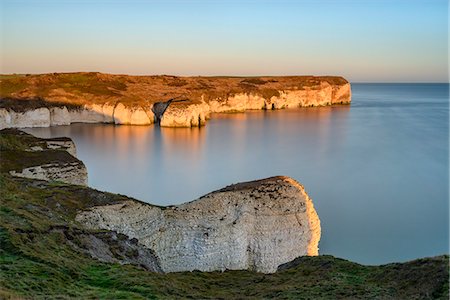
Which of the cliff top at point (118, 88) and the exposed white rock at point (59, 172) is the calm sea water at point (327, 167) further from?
the exposed white rock at point (59, 172)

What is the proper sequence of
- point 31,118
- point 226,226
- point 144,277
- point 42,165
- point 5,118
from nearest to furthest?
1. point 144,277
2. point 226,226
3. point 42,165
4. point 5,118
5. point 31,118

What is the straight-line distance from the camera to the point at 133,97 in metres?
88.3

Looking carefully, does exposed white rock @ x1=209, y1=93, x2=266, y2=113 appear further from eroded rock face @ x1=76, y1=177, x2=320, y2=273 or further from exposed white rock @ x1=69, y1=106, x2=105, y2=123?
eroded rock face @ x1=76, y1=177, x2=320, y2=273

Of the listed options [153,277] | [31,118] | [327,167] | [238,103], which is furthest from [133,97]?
[153,277]

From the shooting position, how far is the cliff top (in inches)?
3253

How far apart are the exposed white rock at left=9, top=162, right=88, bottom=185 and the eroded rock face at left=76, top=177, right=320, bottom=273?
780 centimetres

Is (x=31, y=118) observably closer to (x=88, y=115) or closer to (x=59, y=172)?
(x=88, y=115)

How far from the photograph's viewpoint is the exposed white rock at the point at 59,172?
22.9m

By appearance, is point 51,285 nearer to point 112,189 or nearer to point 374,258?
point 374,258

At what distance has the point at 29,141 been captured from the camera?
29625 millimetres

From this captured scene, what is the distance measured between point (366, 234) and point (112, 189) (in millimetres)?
21440

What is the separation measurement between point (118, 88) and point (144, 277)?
292ft

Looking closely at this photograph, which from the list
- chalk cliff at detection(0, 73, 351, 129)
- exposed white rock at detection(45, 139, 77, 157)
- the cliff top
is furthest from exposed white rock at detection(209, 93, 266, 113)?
exposed white rock at detection(45, 139, 77, 157)

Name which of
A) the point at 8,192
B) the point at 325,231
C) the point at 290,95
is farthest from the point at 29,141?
the point at 290,95
